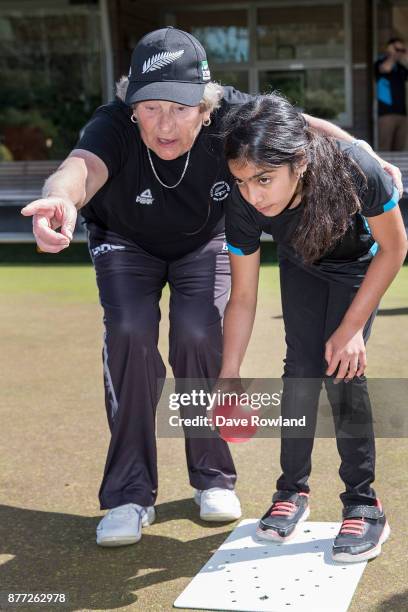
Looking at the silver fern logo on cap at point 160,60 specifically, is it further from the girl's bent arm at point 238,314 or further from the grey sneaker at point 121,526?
the grey sneaker at point 121,526

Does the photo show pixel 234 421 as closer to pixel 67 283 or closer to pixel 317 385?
pixel 317 385

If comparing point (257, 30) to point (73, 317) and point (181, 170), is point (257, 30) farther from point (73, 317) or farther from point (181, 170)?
point (181, 170)

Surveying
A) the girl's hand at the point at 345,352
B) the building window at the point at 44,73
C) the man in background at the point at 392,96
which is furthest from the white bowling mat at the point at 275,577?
the building window at the point at 44,73

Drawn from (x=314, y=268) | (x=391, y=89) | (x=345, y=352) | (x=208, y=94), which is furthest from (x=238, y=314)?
(x=391, y=89)

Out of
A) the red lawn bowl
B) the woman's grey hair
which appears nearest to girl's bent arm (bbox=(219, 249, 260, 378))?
the red lawn bowl


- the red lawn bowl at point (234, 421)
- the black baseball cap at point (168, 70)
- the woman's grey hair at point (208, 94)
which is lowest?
the red lawn bowl at point (234, 421)

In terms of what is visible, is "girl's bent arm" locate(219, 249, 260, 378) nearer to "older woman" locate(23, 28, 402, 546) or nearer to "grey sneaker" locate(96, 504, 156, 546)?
"older woman" locate(23, 28, 402, 546)

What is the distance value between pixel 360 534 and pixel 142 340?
1020mm

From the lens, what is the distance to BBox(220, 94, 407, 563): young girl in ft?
10.1

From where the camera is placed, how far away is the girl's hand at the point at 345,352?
128 inches

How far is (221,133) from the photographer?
11.1ft

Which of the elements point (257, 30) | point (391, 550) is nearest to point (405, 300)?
point (391, 550)

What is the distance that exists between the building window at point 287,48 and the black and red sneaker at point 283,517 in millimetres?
14466

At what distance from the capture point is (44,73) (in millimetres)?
17031
